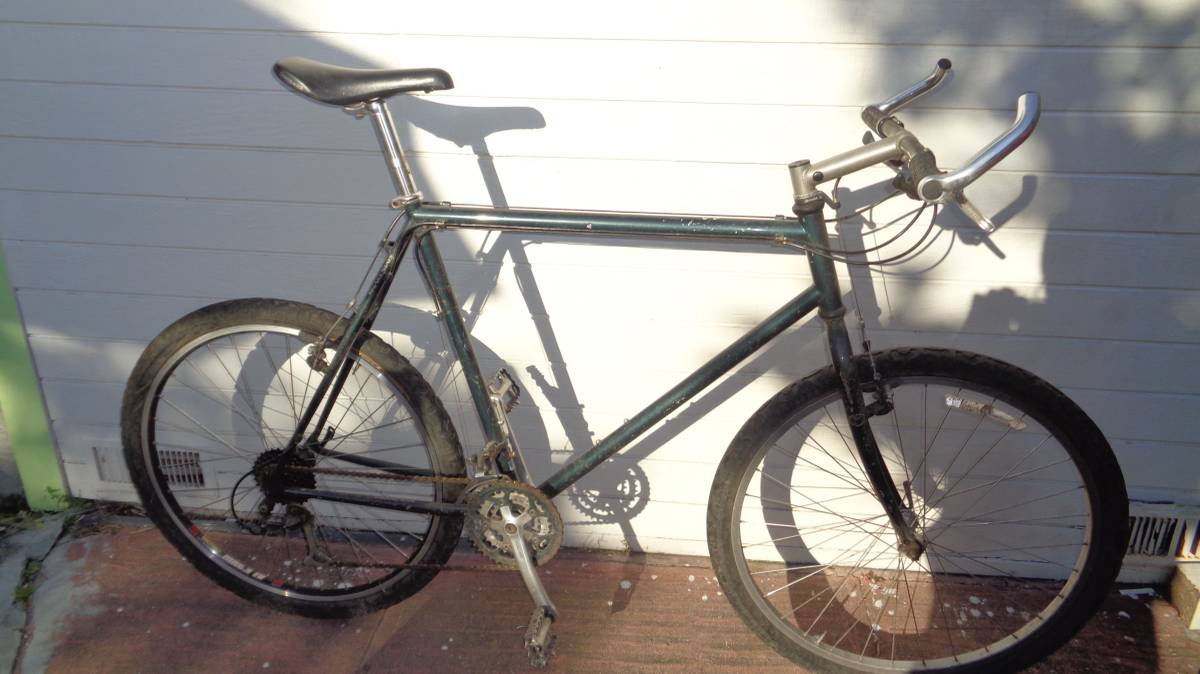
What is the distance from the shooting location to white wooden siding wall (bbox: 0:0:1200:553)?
2154mm

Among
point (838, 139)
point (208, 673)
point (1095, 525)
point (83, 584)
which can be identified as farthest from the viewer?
point (83, 584)

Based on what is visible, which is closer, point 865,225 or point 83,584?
point 865,225

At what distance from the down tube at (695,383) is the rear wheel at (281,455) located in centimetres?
33

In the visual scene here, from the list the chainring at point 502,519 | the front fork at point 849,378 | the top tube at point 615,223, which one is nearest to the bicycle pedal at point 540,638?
the chainring at point 502,519

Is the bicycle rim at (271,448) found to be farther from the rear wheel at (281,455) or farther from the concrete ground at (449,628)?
the concrete ground at (449,628)

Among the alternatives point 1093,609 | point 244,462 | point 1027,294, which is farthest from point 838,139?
point 244,462

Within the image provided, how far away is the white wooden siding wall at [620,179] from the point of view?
2154mm

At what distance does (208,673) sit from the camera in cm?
244

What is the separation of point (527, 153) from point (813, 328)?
0.99 metres

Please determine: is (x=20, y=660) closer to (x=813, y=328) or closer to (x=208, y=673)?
(x=208, y=673)

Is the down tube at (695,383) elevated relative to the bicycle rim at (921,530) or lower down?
elevated

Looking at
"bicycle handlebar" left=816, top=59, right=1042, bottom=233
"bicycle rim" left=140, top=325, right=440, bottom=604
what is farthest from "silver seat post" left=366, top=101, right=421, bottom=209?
"bicycle handlebar" left=816, top=59, right=1042, bottom=233

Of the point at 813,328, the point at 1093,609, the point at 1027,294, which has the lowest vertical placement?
the point at 1093,609

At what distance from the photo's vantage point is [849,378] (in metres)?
2.03
